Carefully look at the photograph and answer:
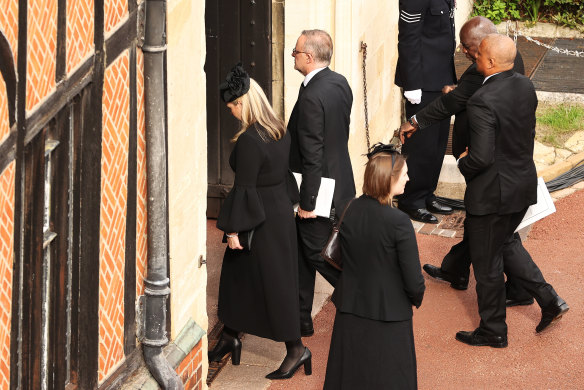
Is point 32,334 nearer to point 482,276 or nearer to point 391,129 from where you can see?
point 482,276

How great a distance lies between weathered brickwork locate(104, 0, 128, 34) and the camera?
479cm

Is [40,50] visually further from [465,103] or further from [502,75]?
[465,103]

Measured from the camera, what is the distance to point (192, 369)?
6016 millimetres

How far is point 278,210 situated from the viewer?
21.6ft

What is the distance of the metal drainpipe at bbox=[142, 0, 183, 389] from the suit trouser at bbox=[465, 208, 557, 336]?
7.80 ft

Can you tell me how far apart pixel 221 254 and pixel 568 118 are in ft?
15.5

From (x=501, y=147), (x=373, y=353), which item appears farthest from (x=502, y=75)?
(x=373, y=353)

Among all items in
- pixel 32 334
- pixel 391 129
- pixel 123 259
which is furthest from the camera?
pixel 391 129

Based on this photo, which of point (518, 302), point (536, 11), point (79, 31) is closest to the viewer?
point (79, 31)

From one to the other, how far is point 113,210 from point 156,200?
13.5 inches

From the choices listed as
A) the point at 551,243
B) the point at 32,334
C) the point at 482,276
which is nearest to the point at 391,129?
the point at 551,243

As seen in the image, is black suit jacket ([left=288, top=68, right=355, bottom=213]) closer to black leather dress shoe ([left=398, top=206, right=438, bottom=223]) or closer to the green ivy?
black leather dress shoe ([left=398, top=206, right=438, bottom=223])

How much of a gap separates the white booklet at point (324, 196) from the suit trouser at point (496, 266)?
0.89 m

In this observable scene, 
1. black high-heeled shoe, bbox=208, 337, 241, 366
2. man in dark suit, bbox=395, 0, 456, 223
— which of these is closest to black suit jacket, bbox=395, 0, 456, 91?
man in dark suit, bbox=395, 0, 456, 223
